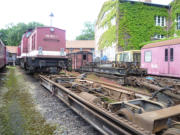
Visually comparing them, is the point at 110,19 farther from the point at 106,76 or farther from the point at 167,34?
the point at 106,76

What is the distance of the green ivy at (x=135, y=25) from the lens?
21156mm

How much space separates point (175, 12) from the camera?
21016 mm

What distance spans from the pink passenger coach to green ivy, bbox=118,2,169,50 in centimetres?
1025

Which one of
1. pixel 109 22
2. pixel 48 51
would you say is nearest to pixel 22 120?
pixel 48 51

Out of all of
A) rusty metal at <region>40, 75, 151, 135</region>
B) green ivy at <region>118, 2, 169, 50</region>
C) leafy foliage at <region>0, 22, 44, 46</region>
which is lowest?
rusty metal at <region>40, 75, 151, 135</region>

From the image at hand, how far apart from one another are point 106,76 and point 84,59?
6.67m

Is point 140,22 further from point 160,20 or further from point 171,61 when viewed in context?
point 171,61

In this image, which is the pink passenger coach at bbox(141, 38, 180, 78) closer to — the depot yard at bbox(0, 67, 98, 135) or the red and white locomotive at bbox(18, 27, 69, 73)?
the red and white locomotive at bbox(18, 27, 69, 73)

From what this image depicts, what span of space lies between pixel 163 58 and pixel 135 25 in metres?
13.1

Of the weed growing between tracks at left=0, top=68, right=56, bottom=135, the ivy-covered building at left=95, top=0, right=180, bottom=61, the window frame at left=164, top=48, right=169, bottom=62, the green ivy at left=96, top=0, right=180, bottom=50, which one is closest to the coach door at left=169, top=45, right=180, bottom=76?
the window frame at left=164, top=48, right=169, bottom=62

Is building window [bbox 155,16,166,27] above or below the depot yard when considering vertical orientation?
above

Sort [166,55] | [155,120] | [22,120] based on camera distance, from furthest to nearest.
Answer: [166,55]
[22,120]
[155,120]

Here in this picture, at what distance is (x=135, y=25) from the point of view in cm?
2134

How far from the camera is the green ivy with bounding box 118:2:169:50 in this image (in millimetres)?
21156
